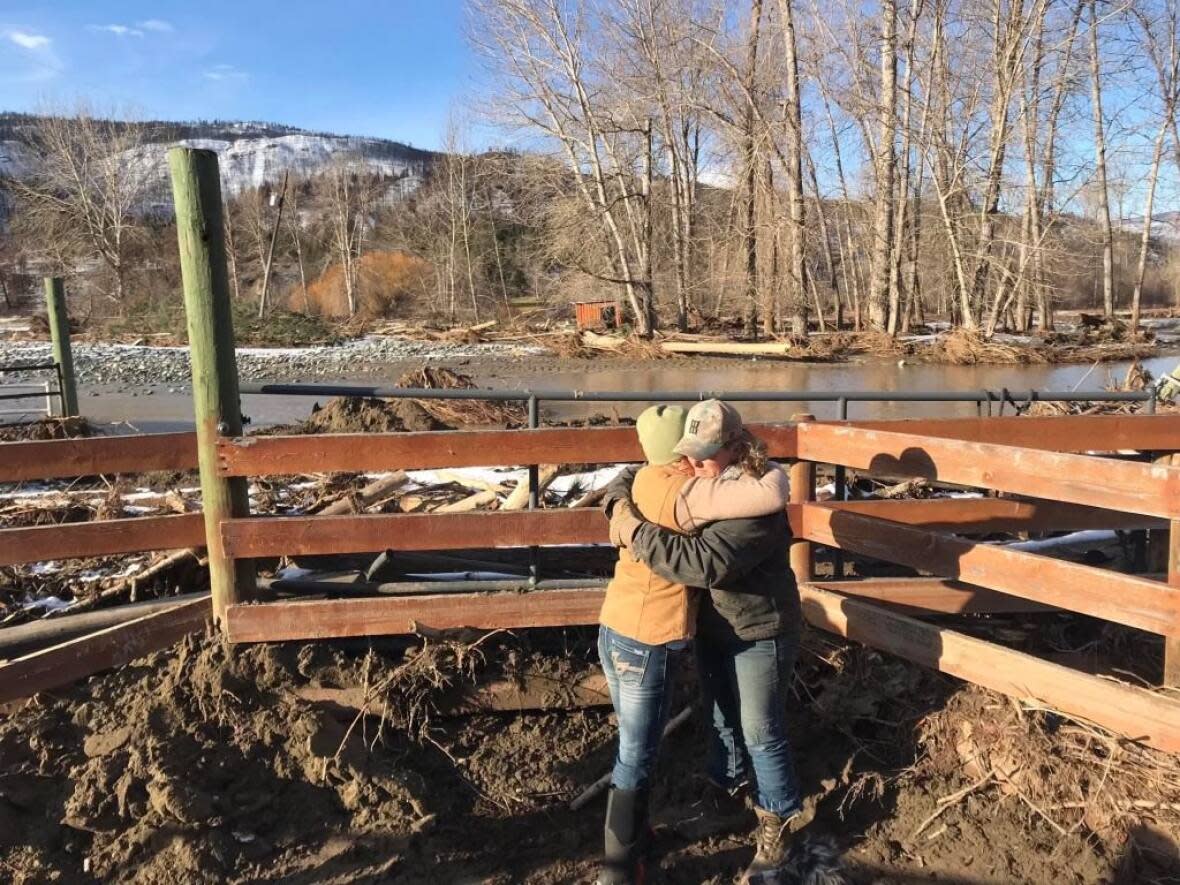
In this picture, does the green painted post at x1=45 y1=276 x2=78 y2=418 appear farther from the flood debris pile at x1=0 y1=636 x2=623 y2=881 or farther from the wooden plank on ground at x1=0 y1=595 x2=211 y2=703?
the flood debris pile at x1=0 y1=636 x2=623 y2=881

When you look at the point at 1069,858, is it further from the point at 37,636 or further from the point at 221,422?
the point at 37,636

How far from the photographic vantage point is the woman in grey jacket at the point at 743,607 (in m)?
2.95

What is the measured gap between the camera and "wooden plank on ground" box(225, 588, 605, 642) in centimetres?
411

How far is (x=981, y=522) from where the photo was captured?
4656 mm

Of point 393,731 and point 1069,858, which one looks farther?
point 393,731

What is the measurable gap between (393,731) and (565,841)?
927mm

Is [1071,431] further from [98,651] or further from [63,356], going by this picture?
[63,356]

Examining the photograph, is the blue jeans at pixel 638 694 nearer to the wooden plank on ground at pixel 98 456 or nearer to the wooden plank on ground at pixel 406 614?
the wooden plank on ground at pixel 406 614

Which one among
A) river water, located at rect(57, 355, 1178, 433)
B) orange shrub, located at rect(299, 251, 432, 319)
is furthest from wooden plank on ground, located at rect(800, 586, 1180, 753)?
orange shrub, located at rect(299, 251, 432, 319)

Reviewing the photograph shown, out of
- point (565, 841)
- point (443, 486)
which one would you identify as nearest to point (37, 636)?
point (565, 841)

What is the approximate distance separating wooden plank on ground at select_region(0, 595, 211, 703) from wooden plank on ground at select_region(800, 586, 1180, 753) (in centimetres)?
295

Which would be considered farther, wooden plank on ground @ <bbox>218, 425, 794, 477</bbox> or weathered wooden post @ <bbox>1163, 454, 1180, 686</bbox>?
wooden plank on ground @ <bbox>218, 425, 794, 477</bbox>

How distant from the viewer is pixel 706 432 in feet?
9.61

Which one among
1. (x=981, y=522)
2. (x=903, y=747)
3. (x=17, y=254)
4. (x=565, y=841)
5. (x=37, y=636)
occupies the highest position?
(x=17, y=254)
